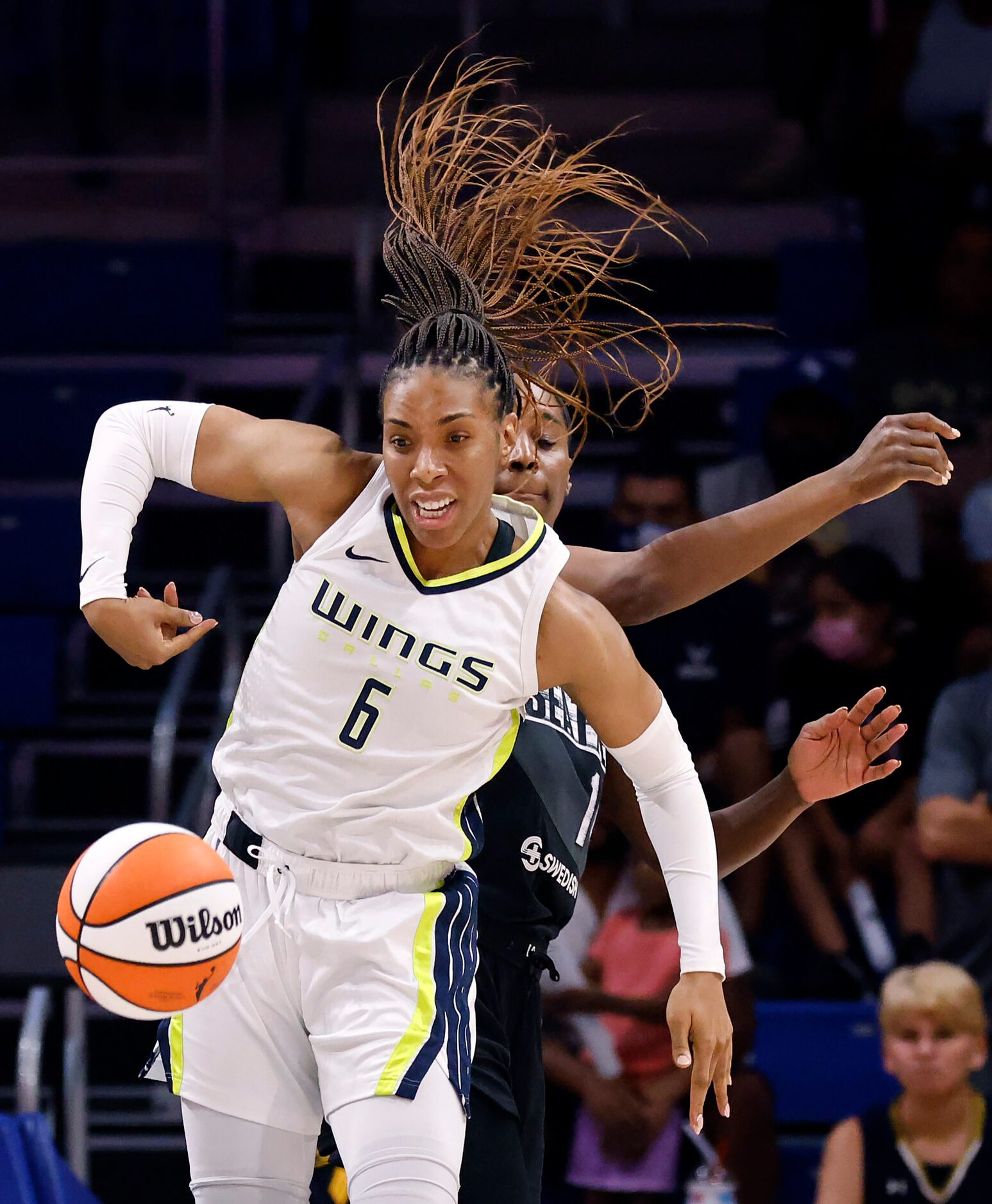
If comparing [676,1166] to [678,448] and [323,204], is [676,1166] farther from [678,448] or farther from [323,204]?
[323,204]

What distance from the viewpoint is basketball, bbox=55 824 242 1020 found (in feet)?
8.18

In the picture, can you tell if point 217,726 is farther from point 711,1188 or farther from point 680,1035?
point 680,1035

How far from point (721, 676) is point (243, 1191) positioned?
3.11 m

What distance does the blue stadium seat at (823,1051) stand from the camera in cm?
512

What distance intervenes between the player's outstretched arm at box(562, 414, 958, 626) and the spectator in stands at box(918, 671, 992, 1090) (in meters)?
2.35

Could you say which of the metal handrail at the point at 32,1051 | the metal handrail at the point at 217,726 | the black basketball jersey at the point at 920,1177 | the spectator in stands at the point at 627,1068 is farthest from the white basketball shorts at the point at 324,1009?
the metal handrail at the point at 217,726

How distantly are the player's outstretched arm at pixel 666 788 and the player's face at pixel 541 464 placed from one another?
63cm

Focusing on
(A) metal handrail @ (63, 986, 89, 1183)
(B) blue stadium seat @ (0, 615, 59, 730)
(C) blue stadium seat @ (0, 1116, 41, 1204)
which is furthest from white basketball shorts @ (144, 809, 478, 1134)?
(B) blue stadium seat @ (0, 615, 59, 730)

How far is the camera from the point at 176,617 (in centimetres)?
261

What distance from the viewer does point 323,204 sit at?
26.6 feet

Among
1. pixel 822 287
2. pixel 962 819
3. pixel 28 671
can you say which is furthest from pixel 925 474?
pixel 822 287

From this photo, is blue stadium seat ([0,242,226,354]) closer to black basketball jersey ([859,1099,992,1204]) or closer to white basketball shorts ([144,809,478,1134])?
black basketball jersey ([859,1099,992,1204])

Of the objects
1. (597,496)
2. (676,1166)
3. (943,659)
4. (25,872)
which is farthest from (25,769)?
(943,659)

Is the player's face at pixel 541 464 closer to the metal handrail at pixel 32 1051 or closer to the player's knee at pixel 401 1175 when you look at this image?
the player's knee at pixel 401 1175
